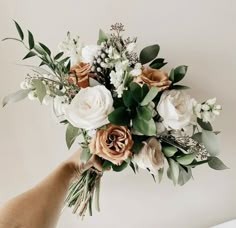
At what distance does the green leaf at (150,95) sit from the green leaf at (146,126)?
40 mm

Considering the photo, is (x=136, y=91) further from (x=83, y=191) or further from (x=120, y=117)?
(x=83, y=191)

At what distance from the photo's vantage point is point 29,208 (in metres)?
0.72

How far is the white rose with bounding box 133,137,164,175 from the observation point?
77 cm

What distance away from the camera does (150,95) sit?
726mm

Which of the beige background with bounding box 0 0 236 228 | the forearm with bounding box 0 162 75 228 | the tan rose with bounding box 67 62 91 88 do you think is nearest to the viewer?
the forearm with bounding box 0 162 75 228

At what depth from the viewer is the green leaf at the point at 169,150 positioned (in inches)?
31.3

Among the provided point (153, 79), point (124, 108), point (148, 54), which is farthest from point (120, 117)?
point (148, 54)

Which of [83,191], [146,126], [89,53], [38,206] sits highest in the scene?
[89,53]

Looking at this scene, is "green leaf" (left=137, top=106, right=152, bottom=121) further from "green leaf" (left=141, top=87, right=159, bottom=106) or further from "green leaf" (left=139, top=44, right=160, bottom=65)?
"green leaf" (left=139, top=44, right=160, bottom=65)

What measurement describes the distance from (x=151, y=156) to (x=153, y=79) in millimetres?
179

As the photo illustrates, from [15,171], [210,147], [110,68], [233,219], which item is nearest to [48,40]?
[110,68]

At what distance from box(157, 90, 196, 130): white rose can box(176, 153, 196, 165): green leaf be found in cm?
8

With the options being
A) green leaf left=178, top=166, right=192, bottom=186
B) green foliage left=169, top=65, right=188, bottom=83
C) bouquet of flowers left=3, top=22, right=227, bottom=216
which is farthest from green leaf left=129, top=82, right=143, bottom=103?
green leaf left=178, top=166, right=192, bottom=186

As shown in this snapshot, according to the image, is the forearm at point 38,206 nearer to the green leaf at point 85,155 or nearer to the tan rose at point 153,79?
the green leaf at point 85,155
